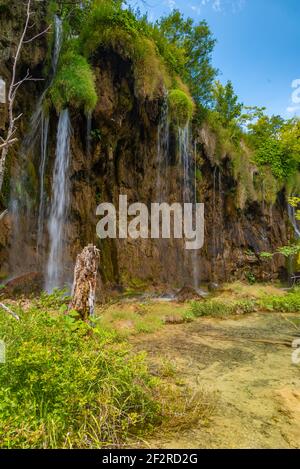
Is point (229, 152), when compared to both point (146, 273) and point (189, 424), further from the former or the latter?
point (189, 424)

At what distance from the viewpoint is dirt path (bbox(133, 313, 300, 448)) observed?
310 centimetres

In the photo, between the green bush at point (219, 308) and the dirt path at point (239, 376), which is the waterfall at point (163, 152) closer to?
the green bush at point (219, 308)

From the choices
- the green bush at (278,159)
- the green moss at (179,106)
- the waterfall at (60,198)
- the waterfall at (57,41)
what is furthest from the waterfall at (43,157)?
the green bush at (278,159)

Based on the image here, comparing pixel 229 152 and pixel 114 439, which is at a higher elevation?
pixel 229 152

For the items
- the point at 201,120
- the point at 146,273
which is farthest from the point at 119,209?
the point at 201,120

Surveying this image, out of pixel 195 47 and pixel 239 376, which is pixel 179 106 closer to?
pixel 195 47

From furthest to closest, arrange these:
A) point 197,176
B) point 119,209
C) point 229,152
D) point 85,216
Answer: point 229,152, point 197,176, point 119,209, point 85,216

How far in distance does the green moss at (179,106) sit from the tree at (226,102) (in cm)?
663

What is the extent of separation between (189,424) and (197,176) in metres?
14.4

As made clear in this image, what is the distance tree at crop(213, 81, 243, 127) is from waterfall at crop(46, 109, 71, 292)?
37.0 feet

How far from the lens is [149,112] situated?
543 inches

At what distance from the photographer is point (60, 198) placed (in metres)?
11.7

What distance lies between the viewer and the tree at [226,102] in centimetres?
2038

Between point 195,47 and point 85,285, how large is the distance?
17641 mm
